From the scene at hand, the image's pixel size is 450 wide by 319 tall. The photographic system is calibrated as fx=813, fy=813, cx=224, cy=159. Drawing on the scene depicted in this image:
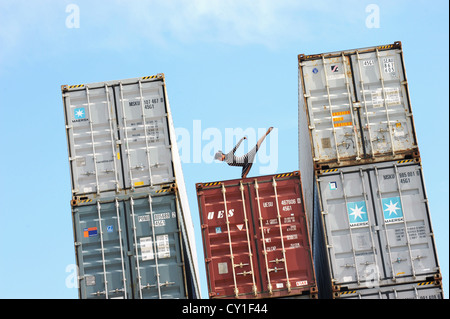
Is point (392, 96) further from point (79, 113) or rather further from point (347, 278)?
point (79, 113)

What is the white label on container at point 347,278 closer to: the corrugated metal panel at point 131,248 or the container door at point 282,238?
the container door at point 282,238

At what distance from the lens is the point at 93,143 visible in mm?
23766

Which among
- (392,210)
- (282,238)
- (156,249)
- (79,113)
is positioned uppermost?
(79,113)

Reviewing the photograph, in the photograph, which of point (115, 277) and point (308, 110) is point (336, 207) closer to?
point (308, 110)

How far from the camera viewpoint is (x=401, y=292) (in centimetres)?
2220

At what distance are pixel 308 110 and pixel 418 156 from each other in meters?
3.43

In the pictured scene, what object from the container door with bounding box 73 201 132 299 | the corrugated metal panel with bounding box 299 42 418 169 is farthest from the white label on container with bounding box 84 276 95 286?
the corrugated metal panel with bounding box 299 42 418 169

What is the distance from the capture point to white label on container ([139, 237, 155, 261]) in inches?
891

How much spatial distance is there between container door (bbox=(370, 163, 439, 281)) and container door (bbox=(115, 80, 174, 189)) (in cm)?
610

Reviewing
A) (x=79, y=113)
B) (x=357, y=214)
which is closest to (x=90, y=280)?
(x=79, y=113)

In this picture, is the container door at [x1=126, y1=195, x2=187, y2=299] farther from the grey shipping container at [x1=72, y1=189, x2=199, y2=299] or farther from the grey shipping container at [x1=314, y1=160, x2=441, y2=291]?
the grey shipping container at [x1=314, y1=160, x2=441, y2=291]

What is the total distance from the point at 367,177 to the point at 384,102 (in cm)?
235

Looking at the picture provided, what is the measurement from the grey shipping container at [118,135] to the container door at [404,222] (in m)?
6.07

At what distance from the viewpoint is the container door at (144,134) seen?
76.9 feet
